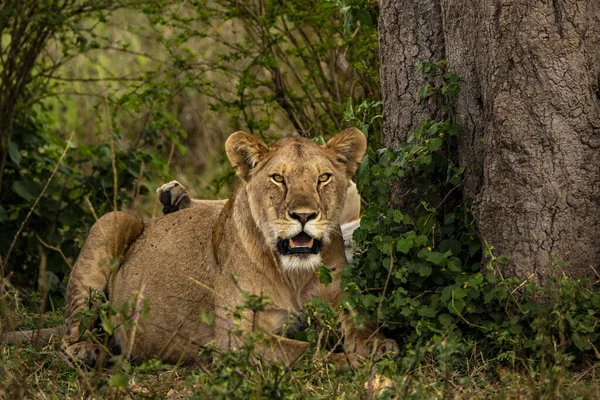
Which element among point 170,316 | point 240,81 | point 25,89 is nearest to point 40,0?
point 25,89

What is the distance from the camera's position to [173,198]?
21.4 feet

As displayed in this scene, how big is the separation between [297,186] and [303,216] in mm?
193

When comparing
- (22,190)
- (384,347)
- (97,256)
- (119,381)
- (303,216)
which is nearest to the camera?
(119,381)

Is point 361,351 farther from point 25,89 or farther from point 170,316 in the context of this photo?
point 25,89

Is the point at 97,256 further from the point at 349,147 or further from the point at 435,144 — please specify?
the point at 435,144

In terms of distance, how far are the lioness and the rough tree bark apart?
703 mm

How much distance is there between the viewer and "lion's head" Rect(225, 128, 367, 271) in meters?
4.54

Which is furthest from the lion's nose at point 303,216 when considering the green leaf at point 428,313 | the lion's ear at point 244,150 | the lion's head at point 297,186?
the green leaf at point 428,313

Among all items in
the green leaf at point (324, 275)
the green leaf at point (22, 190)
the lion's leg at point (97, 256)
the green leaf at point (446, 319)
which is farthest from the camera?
the green leaf at point (22, 190)

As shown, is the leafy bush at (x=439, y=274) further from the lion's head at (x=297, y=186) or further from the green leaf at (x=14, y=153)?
the green leaf at (x=14, y=153)

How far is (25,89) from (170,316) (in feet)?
10.6

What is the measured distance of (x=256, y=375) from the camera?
371 centimetres

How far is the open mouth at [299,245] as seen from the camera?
458 centimetres

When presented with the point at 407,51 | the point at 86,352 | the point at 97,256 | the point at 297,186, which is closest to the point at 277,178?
the point at 297,186
